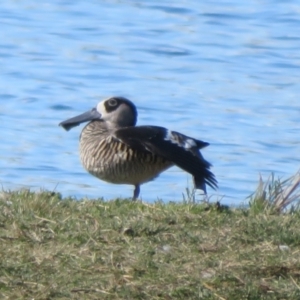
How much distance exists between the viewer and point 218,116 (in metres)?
15.1

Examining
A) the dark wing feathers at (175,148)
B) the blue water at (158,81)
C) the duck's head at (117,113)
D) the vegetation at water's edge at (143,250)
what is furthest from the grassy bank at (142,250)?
the blue water at (158,81)

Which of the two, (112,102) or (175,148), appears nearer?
(175,148)

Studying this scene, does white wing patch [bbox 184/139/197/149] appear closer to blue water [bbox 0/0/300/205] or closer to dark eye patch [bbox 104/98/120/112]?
dark eye patch [bbox 104/98/120/112]

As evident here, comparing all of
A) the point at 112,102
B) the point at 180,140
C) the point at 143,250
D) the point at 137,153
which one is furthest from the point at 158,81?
the point at 143,250

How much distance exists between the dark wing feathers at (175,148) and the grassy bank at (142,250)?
5.34 ft

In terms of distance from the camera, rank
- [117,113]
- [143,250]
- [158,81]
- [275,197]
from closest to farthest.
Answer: [143,250], [275,197], [117,113], [158,81]

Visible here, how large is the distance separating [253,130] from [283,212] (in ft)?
24.8

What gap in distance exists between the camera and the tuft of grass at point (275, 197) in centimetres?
704

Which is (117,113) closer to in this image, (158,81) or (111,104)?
(111,104)

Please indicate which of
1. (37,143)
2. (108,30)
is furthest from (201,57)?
(37,143)

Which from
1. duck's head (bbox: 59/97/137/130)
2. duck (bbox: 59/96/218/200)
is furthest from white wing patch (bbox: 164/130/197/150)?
duck's head (bbox: 59/97/137/130)

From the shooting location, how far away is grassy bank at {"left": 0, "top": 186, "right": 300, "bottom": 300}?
5.38 meters

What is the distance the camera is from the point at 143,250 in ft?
19.3

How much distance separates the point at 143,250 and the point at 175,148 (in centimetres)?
284
